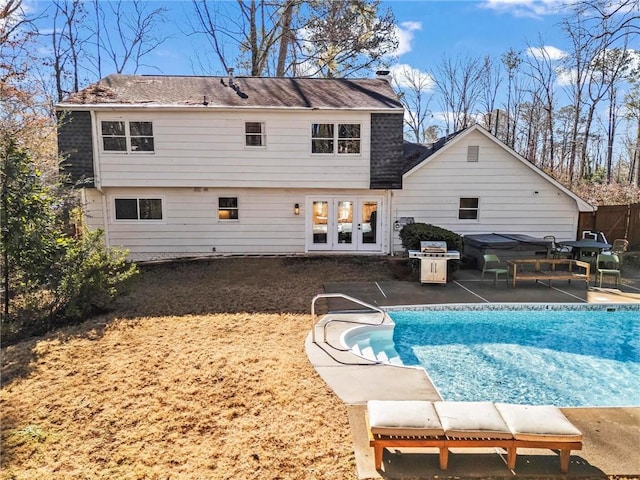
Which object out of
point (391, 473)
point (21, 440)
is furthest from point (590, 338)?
point (21, 440)

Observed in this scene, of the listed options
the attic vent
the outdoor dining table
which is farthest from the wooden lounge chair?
the attic vent

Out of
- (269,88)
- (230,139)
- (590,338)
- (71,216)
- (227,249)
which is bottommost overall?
(590,338)

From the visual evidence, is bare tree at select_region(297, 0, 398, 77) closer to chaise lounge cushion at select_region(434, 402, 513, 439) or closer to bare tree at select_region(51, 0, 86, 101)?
bare tree at select_region(51, 0, 86, 101)

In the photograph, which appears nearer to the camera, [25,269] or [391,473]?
[391,473]

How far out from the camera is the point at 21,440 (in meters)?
4.14

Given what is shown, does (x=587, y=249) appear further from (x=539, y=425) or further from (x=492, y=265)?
(x=539, y=425)

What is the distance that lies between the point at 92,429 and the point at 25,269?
4.74m

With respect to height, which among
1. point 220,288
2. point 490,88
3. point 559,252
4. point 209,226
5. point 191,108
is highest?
point 490,88

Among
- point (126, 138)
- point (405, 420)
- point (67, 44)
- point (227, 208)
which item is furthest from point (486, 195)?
point (67, 44)

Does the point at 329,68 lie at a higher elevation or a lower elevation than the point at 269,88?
higher

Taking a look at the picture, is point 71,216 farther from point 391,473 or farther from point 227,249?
point 391,473

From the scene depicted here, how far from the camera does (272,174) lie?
46.2 feet

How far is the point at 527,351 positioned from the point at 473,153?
9.03 metres

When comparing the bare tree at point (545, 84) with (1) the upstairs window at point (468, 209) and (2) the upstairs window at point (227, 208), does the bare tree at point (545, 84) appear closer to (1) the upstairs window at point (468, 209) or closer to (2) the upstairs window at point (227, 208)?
(1) the upstairs window at point (468, 209)
